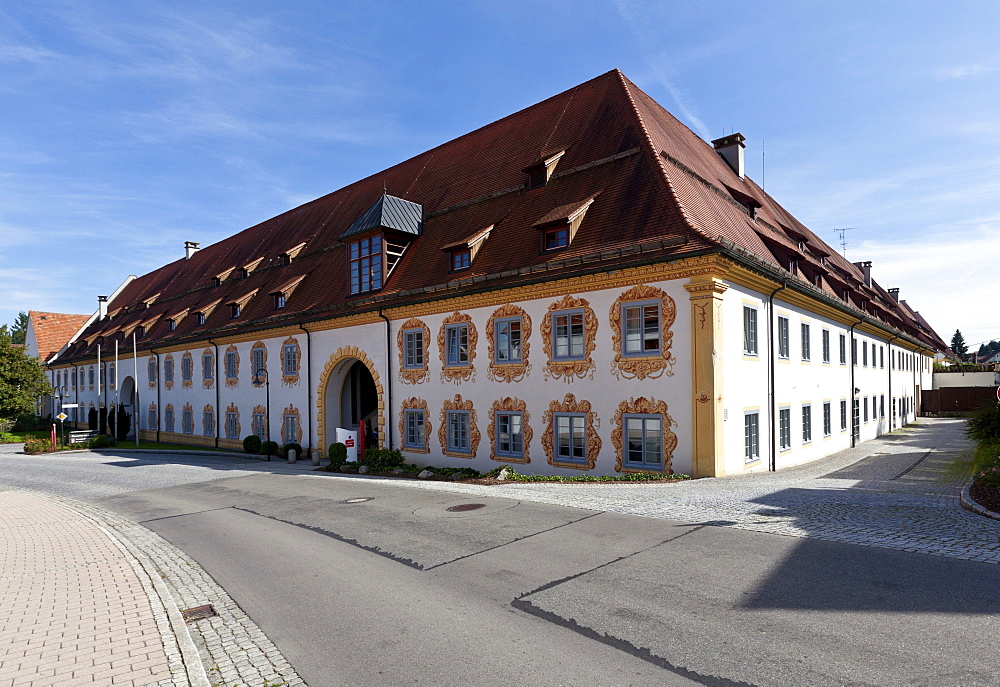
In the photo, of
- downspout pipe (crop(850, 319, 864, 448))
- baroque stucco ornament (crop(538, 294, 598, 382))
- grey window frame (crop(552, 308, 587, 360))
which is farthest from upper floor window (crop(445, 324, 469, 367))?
downspout pipe (crop(850, 319, 864, 448))

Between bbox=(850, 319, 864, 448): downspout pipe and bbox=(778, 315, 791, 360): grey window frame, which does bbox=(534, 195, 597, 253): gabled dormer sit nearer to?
bbox=(778, 315, 791, 360): grey window frame

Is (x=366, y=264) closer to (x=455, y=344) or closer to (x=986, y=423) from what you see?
(x=455, y=344)

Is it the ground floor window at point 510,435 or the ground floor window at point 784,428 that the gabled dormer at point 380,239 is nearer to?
the ground floor window at point 510,435

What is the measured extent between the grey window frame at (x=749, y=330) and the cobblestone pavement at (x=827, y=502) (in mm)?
3713

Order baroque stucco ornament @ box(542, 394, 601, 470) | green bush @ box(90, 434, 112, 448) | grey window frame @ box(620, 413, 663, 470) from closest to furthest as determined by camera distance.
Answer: grey window frame @ box(620, 413, 663, 470) < baroque stucco ornament @ box(542, 394, 601, 470) < green bush @ box(90, 434, 112, 448)

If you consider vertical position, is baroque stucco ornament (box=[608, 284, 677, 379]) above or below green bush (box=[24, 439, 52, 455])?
above

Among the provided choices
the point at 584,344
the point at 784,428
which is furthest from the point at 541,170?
the point at 784,428

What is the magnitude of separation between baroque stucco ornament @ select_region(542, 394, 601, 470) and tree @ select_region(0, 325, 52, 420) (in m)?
44.9

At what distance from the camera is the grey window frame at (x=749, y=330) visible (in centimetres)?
1773

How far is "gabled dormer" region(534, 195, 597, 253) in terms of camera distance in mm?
19016

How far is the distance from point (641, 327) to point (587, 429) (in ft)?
11.6

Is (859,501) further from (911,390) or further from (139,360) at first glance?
(139,360)

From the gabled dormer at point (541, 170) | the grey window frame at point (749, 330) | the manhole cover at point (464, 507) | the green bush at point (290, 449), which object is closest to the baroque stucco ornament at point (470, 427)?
the manhole cover at point (464, 507)

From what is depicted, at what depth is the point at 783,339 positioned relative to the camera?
20578mm
